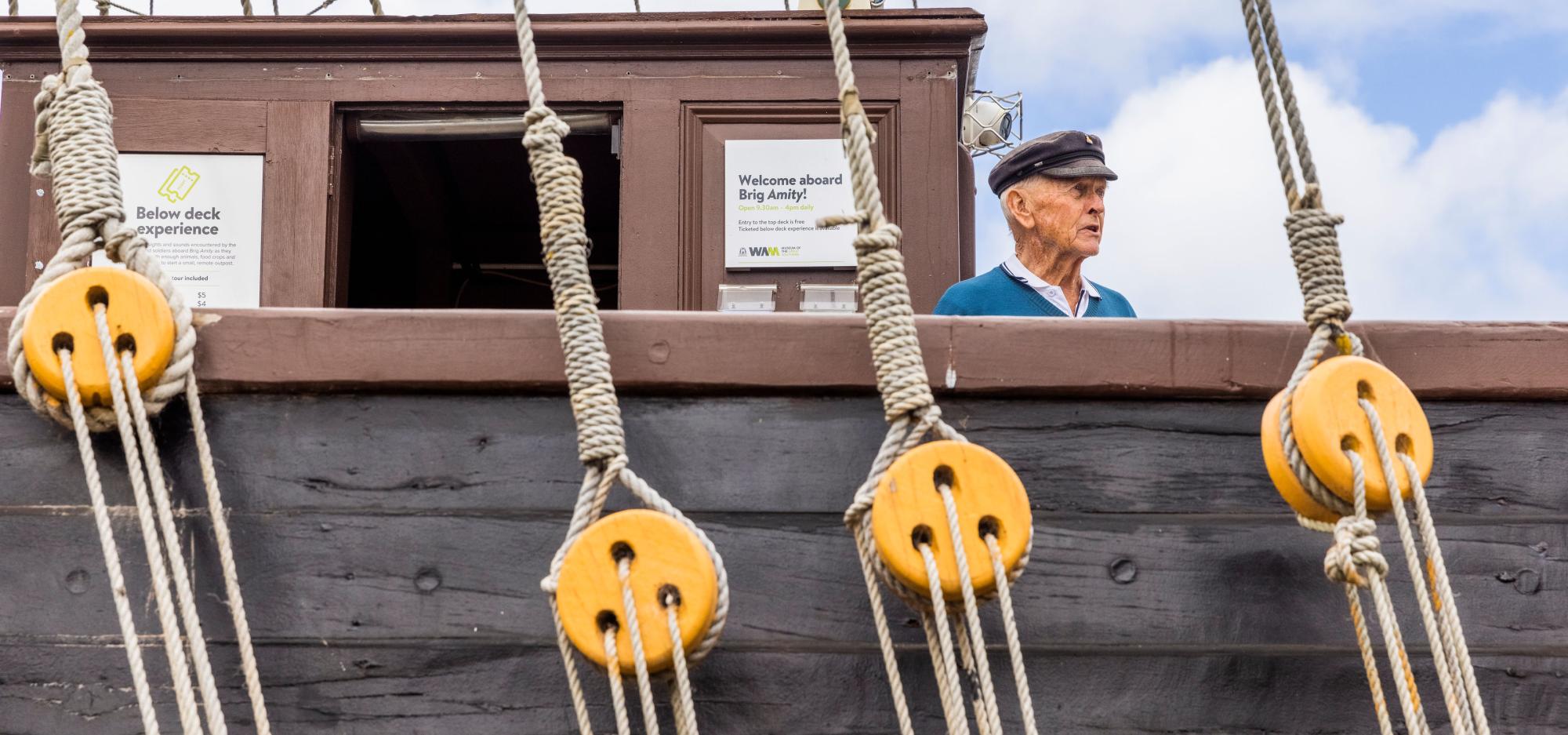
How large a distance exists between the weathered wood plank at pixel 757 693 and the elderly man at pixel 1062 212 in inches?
62.9

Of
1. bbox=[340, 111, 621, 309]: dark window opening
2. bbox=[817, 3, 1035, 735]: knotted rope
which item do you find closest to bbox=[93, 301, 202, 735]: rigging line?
bbox=[817, 3, 1035, 735]: knotted rope

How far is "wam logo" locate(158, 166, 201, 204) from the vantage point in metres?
3.04

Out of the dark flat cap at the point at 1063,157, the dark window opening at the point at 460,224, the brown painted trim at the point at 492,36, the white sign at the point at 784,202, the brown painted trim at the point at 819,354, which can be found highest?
the dark window opening at the point at 460,224

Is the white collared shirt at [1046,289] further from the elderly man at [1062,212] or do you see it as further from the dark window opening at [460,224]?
the dark window opening at [460,224]

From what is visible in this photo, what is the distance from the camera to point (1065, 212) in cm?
329

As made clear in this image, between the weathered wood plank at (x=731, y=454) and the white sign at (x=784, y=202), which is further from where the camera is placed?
the white sign at (x=784, y=202)

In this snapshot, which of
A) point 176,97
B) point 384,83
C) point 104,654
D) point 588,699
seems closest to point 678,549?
point 588,699

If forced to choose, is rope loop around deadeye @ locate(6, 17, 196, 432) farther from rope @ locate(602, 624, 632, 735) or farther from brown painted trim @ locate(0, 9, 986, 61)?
brown painted trim @ locate(0, 9, 986, 61)

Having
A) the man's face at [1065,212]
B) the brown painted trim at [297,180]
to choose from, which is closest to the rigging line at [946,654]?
the man's face at [1065,212]

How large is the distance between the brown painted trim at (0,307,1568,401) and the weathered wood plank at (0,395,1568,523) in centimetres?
3

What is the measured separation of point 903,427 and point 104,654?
3.36 feet

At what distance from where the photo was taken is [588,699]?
164cm

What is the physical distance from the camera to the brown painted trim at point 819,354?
1680 mm

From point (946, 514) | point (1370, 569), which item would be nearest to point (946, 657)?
point (946, 514)
